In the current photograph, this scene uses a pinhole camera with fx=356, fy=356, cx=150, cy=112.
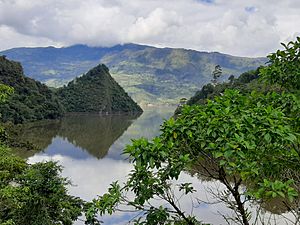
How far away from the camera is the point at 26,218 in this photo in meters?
8.59

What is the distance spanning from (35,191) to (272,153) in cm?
721

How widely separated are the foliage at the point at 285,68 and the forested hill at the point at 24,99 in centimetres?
4475

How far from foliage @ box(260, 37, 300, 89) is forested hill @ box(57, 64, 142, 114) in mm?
74216

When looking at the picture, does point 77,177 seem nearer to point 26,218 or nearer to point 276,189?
point 26,218

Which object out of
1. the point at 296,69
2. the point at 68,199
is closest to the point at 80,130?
the point at 68,199

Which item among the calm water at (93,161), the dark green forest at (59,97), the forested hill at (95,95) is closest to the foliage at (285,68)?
the calm water at (93,161)

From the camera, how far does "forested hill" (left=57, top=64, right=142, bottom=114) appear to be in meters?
77.8

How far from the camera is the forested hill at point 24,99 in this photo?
4697 cm

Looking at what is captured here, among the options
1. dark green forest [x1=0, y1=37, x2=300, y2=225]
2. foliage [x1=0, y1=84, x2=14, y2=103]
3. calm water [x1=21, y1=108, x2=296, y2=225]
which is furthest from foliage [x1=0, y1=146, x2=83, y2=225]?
dark green forest [x1=0, y1=37, x2=300, y2=225]

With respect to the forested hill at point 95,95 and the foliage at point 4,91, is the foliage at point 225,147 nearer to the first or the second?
the foliage at point 4,91

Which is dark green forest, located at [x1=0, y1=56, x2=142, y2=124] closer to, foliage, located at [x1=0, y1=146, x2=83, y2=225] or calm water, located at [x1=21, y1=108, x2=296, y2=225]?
calm water, located at [x1=21, y1=108, x2=296, y2=225]

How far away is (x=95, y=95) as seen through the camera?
8044 centimetres

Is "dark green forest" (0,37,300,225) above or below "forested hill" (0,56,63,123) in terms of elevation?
above

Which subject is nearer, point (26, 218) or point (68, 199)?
point (26, 218)
